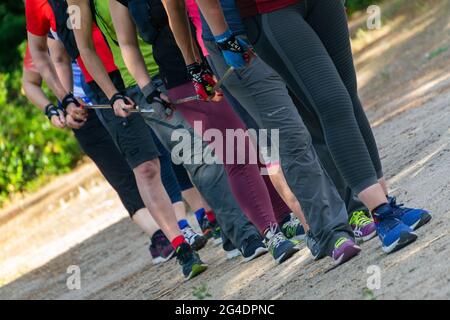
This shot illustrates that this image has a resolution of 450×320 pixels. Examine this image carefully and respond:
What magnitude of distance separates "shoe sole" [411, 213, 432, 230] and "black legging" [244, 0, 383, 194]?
41 cm

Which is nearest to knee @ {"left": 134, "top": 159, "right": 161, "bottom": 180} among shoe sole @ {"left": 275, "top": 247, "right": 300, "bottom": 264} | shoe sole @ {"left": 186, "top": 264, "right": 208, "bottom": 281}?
shoe sole @ {"left": 186, "top": 264, "right": 208, "bottom": 281}

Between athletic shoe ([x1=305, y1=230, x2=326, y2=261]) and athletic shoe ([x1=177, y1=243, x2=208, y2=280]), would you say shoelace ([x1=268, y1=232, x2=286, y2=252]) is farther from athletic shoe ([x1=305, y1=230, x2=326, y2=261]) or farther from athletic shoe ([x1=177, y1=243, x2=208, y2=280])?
athletic shoe ([x1=177, y1=243, x2=208, y2=280])

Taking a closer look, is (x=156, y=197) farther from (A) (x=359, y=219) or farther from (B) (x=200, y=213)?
(A) (x=359, y=219)

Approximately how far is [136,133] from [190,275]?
1004 mm

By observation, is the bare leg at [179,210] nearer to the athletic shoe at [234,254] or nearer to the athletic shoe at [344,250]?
the athletic shoe at [234,254]

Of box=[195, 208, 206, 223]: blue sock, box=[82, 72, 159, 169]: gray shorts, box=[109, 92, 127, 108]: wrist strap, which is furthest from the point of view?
box=[195, 208, 206, 223]: blue sock

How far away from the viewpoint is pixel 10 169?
18219 mm

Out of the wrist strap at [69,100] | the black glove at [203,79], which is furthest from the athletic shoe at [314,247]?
the wrist strap at [69,100]

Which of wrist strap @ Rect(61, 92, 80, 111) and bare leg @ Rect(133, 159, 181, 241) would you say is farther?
wrist strap @ Rect(61, 92, 80, 111)

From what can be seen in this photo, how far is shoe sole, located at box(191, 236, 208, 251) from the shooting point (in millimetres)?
9250

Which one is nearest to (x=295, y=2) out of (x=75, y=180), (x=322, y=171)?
(x=322, y=171)

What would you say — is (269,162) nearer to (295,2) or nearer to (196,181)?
(196,181)

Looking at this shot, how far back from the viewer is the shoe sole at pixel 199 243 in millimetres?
9250

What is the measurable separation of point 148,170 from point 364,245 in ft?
7.68
